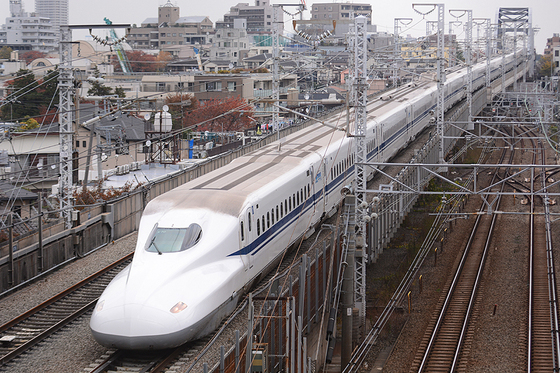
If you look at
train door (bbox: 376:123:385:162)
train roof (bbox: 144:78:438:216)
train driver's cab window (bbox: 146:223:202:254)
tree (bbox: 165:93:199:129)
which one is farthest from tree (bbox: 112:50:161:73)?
train driver's cab window (bbox: 146:223:202:254)

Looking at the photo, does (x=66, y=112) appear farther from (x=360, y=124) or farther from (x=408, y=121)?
(x=408, y=121)

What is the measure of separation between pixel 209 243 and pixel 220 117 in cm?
5148

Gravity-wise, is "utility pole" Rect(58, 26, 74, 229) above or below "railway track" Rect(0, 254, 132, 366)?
above

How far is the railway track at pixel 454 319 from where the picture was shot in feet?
64.7

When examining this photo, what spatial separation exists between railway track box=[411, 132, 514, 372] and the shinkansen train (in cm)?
497

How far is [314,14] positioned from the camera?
190m

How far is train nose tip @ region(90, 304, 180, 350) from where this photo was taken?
1312 cm

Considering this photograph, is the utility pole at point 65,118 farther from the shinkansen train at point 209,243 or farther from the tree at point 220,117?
the tree at point 220,117

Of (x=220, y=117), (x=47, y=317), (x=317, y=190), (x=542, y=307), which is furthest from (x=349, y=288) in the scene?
(x=220, y=117)

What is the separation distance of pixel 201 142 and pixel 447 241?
27143 millimetres

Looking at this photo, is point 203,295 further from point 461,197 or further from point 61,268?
point 461,197

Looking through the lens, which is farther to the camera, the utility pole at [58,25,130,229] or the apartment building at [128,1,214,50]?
the apartment building at [128,1,214,50]

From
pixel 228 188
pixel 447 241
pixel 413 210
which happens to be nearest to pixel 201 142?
pixel 413 210

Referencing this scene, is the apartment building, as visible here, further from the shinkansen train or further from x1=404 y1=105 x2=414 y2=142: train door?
the shinkansen train
